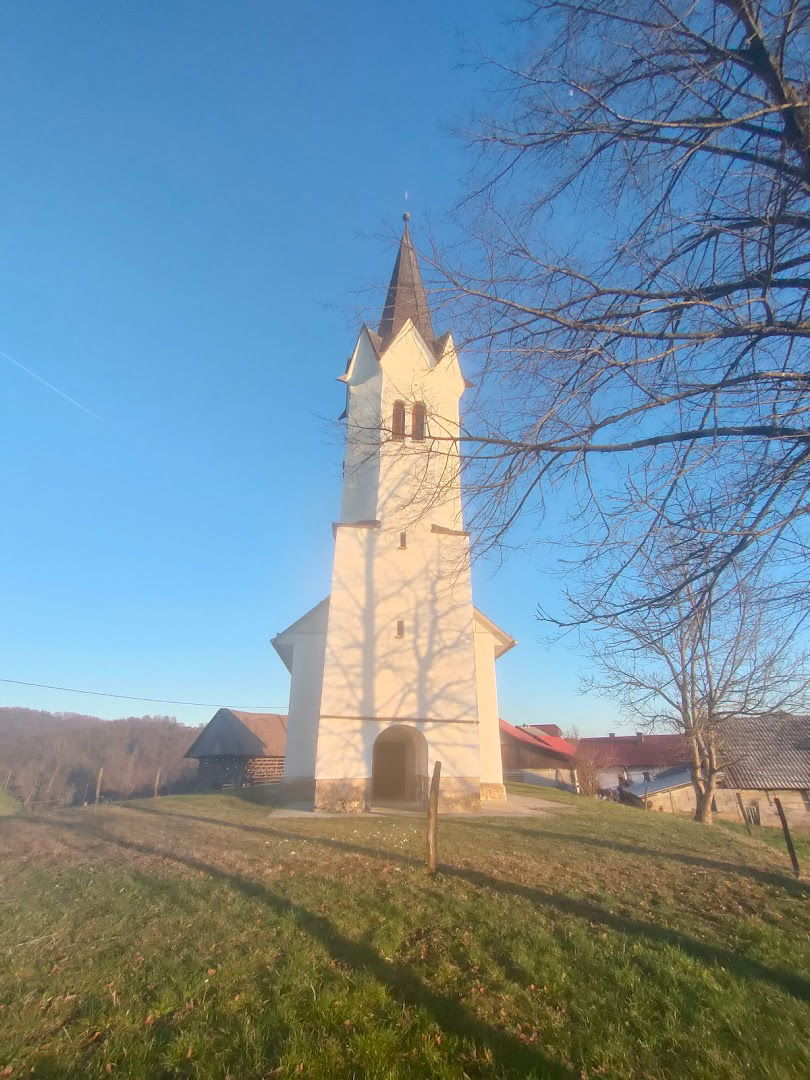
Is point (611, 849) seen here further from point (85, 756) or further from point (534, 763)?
point (85, 756)

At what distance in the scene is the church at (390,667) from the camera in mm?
14672

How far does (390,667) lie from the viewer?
15.6m

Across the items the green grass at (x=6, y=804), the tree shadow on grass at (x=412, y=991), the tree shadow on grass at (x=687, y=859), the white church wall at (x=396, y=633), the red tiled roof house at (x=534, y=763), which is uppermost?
the white church wall at (x=396, y=633)

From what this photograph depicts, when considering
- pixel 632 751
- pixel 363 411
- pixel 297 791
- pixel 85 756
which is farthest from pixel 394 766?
pixel 85 756

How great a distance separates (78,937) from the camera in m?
4.74

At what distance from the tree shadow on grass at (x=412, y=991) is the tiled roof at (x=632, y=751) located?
3977 cm

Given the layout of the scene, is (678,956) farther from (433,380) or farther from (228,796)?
(433,380)

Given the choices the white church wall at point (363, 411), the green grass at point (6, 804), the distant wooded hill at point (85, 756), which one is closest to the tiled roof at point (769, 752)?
the white church wall at point (363, 411)

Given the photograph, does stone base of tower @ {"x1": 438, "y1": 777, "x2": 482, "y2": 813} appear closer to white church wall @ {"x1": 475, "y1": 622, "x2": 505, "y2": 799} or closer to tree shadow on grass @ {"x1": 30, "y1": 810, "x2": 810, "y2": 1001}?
white church wall @ {"x1": 475, "y1": 622, "x2": 505, "y2": 799}

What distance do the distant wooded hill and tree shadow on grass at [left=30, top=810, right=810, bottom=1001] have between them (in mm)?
38419

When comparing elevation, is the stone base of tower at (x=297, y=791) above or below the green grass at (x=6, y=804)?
above

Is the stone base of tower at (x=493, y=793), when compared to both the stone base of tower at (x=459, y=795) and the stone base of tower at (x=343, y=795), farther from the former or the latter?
the stone base of tower at (x=343, y=795)

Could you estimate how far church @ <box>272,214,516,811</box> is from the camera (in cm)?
1467

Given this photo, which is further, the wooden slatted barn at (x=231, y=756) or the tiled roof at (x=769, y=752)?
the wooden slatted barn at (x=231, y=756)
